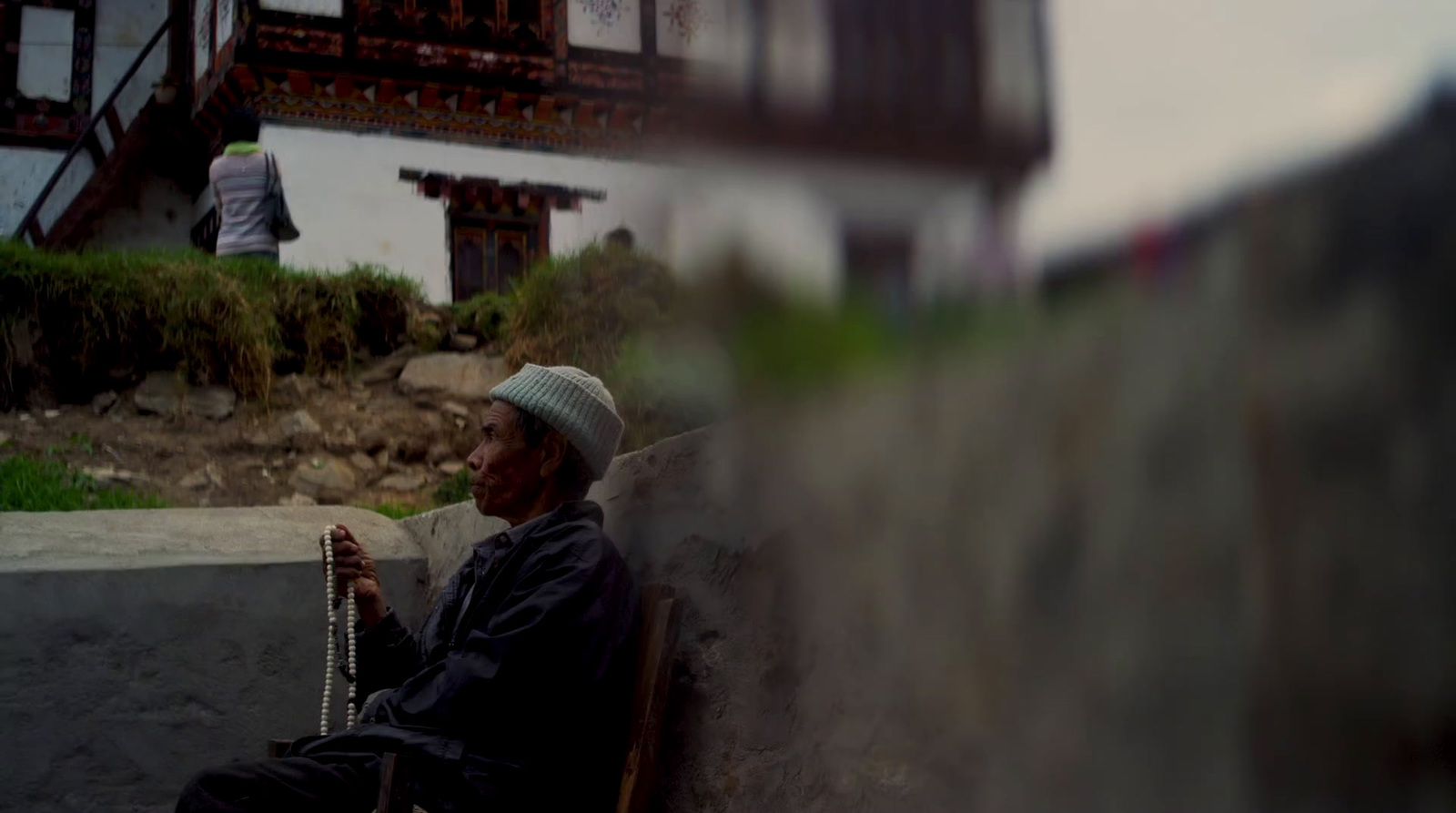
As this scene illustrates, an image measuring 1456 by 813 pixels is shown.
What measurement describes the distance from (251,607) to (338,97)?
26.2ft

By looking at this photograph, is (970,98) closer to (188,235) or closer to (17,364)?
(17,364)

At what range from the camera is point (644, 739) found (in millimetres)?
2227

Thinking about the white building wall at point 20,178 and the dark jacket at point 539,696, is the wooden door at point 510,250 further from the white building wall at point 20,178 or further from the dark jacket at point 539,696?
the dark jacket at point 539,696

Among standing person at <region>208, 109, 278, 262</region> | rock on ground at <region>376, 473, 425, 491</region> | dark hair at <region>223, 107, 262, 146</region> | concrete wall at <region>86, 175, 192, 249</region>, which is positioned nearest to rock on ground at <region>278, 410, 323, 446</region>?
rock on ground at <region>376, 473, 425, 491</region>

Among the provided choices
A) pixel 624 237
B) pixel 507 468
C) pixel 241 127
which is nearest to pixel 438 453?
pixel 241 127

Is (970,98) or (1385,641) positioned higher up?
(970,98)

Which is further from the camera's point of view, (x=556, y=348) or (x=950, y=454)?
(x=556, y=348)

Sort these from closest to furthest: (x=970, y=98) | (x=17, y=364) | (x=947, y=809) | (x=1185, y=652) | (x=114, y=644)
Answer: (x=970, y=98) < (x=1185, y=652) < (x=947, y=809) < (x=114, y=644) < (x=17, y=364)

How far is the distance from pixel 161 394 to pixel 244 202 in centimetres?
202

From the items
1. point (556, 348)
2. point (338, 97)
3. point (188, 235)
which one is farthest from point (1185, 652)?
point (188, 235)

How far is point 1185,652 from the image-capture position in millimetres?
740

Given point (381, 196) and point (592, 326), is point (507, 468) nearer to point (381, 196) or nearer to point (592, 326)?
point (592, 326)

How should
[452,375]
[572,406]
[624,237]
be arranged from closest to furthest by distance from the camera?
[624,237] → [572,406] → [452,375]

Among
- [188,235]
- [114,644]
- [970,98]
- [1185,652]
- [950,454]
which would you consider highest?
[188,235]
